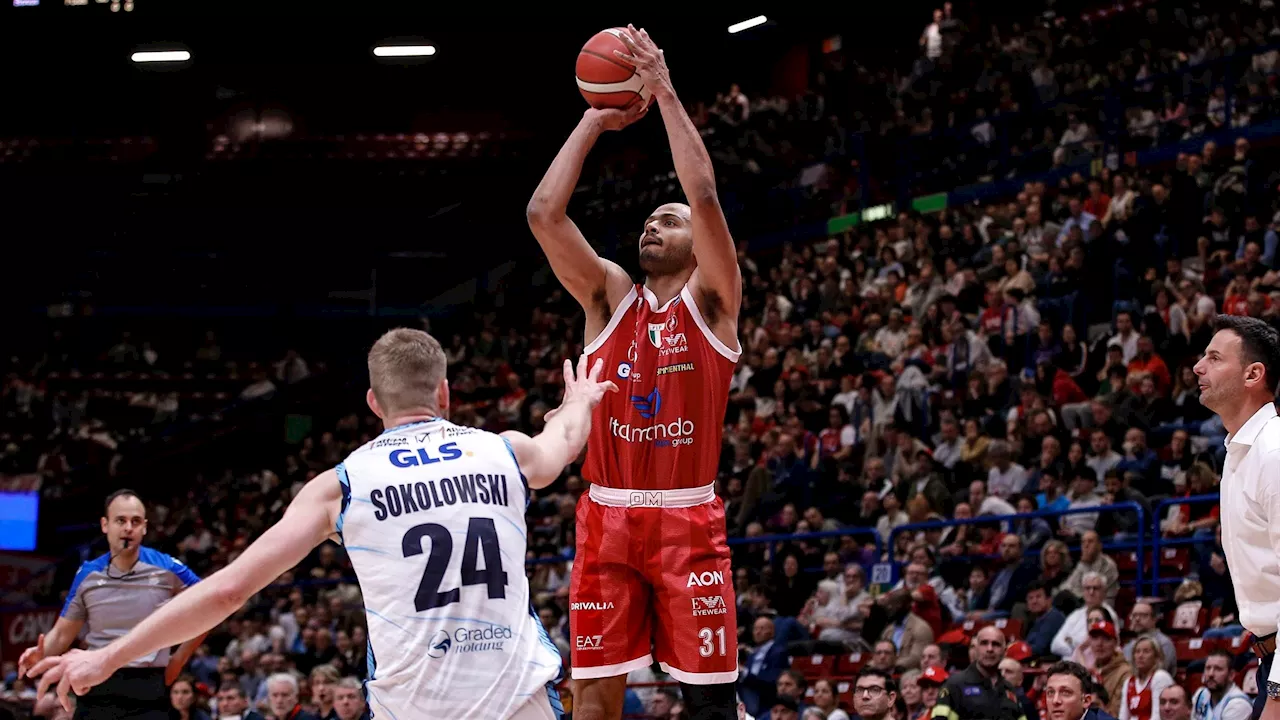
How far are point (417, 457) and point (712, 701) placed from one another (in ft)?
7.73

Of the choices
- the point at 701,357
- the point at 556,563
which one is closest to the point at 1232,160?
the point at 556,563

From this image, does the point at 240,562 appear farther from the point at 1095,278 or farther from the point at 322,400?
the point at 322,400

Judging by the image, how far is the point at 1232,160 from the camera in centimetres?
1744

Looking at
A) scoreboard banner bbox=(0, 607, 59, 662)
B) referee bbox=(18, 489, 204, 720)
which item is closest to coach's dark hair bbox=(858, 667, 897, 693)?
referee bbox=(18, 489, 204, 720)

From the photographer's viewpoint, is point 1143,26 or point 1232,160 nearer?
point 1232,160

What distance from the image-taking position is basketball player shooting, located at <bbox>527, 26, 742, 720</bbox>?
6.49m

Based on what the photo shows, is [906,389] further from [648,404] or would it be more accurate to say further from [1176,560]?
[648,404]

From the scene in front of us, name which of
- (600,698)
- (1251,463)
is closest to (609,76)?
(600,698)

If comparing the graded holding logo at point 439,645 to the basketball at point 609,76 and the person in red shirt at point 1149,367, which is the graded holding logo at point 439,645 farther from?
the person in red shirt at point 1149,367

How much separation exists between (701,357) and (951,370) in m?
10.8

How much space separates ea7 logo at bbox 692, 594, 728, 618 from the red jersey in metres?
0.50

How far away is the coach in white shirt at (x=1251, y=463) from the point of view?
18.6ft

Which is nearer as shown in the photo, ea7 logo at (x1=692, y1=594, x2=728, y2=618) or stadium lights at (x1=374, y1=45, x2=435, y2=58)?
ea7 logo at (x1=692, y1=594, x2=728, y2=618)

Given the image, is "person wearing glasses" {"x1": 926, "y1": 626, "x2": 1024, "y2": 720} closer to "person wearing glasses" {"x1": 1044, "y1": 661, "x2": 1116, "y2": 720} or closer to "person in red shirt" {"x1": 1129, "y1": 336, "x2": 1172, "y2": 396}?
"person wearing glasses" {"x1": 1044, "y1": 661, "x2": 1116, "y2": 720}
